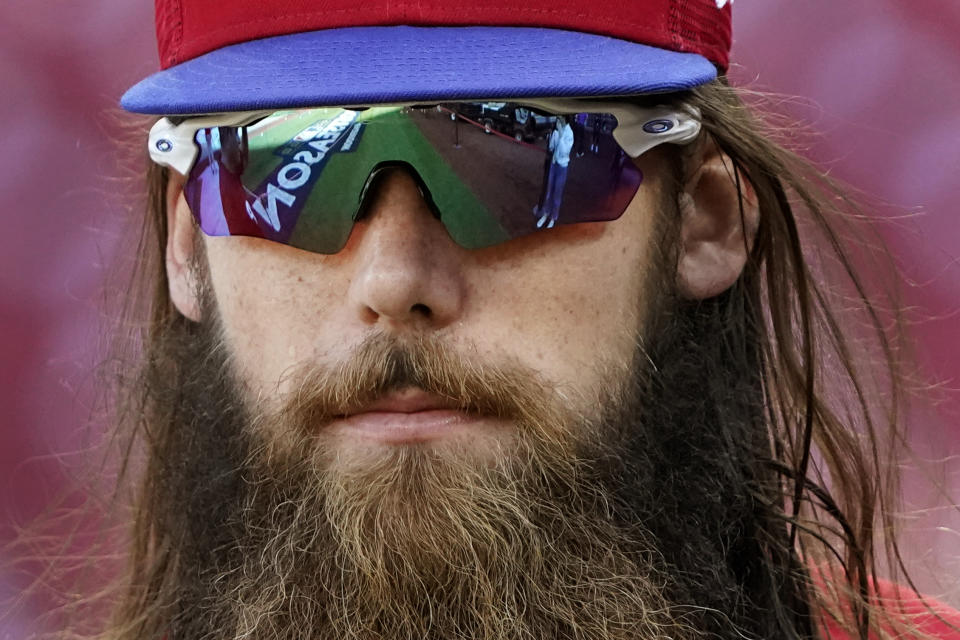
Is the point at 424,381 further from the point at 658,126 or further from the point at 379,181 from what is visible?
the point at 658,126

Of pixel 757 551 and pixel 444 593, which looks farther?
pixel 757 551

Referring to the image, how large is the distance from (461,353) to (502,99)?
367 millimetres

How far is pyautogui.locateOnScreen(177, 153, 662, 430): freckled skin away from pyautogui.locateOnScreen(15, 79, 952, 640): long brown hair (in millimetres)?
279

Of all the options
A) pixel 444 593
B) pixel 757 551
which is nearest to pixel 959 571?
pixel 757 551

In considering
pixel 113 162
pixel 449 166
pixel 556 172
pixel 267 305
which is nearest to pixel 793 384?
pixel 556 172

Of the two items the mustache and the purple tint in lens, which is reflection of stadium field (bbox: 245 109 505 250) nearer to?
the purple tint in lens

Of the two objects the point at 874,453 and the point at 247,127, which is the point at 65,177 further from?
the point at 874,453

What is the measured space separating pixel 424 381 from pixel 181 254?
0.71 m

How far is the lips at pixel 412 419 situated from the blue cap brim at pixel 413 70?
1.42ft

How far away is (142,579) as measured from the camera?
2.37m

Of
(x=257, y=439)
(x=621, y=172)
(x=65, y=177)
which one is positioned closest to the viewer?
(x=621, y=172)

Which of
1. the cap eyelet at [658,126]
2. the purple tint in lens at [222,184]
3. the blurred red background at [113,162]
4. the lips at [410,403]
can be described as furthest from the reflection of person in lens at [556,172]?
the blurred red background at [113,162]

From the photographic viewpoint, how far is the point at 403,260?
155 cm

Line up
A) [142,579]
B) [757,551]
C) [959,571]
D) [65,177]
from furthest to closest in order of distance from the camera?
[65,177] → [959,571] → [142,579] → [757,551]
